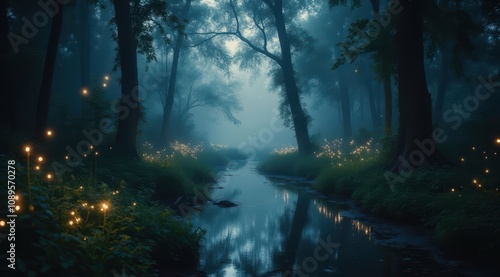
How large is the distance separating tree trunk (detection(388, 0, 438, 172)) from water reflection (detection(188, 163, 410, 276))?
126 inches

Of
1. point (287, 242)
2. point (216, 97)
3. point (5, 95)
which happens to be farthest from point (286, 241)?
point (216, 97)

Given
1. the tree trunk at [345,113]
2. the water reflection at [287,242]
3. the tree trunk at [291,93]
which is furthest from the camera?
the tree trunk at [345,113]

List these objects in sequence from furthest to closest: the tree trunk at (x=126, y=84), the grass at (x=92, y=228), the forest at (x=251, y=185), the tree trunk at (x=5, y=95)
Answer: the tree trunk at (x=126, y=84) < the tree trunk at (x=5, y=95) < the forest at (x=251, y=185) < the grass at (x=92, y=228)

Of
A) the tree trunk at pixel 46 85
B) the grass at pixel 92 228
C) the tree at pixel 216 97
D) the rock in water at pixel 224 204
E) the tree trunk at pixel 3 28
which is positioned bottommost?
the rock in water at pixel 224 204

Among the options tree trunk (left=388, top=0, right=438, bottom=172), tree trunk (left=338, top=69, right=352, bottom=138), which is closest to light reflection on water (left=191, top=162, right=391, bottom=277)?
tree trunk (left=388, top=0, right=438, bottom=172)

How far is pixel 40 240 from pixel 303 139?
2284 centimetres

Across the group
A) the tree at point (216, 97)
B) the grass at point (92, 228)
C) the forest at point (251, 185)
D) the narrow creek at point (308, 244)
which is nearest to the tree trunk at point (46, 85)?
the forest at point (251, 185)

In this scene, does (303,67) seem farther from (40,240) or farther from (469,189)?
(40,240)

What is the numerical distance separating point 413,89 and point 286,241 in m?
7.00

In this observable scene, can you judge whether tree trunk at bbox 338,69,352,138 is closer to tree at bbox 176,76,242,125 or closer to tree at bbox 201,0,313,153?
tree at bbox 201,0,313,153

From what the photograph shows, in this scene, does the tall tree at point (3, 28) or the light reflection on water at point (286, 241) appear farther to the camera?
the tall tree at point (3, 28)

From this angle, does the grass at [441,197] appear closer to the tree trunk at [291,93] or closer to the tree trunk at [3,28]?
the tree trunk at [291,93]

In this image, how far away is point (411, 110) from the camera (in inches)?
476

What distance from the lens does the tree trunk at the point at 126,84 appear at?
14.4 m
